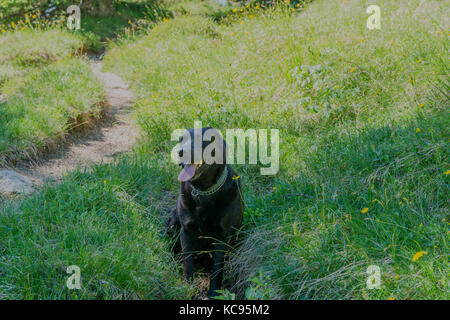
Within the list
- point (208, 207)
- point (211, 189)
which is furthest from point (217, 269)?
point (211, 189)

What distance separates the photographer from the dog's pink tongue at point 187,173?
2822 mm

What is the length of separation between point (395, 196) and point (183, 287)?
5.46 ft

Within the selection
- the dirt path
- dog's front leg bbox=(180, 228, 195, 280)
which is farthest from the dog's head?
the dirt path

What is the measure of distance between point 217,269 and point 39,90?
4.67 metres

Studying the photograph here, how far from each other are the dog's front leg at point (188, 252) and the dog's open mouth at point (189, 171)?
51 cm

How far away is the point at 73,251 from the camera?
2816mm

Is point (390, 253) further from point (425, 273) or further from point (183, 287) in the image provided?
point (183, 287)

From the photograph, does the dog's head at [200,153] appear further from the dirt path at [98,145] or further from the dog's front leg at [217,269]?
the dirt path at [98,145]

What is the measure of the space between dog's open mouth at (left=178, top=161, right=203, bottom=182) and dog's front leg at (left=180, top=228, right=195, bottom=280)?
51 cm

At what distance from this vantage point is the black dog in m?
2.95

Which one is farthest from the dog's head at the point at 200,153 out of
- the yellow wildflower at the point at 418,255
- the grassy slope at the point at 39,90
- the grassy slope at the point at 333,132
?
the grassy slope at the point at 39,90

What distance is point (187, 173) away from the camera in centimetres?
286

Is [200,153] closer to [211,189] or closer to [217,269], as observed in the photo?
[211,189]

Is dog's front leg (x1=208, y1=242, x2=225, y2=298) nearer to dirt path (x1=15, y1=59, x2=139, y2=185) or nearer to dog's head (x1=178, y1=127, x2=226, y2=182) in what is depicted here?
dog's head (x1=178, y1=127, x2=226, y2=182)
